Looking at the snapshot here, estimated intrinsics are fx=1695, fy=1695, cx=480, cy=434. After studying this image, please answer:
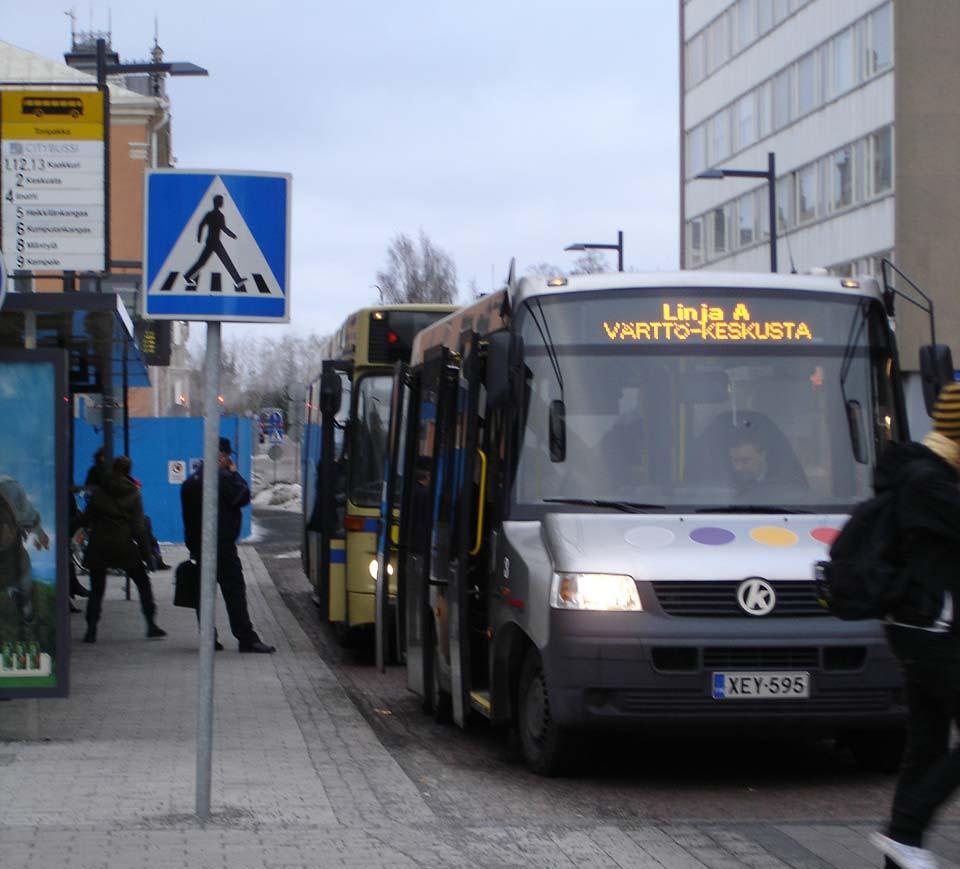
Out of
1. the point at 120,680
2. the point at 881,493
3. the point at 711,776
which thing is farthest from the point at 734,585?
the point at 120,680

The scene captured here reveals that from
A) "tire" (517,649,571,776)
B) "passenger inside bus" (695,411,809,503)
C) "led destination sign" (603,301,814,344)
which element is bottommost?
"tire" (517,649,571,776)

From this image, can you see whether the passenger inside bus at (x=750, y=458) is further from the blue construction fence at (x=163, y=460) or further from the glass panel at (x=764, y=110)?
the glass panel at (x=764, y=110)

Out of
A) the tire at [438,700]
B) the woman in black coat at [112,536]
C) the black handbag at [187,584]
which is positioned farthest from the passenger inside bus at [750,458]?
the woman in black coat at [112,536]

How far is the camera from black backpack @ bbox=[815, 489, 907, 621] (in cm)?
610

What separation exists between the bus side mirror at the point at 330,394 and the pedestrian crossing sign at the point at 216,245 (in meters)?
7.97

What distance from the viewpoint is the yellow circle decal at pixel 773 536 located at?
886cm

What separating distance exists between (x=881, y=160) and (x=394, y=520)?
3348 cm

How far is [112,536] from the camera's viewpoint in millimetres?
16500

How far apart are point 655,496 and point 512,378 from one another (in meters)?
1.04

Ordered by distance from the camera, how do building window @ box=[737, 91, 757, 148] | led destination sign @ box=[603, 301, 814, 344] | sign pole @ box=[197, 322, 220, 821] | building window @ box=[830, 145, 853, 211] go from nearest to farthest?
sign pole @ box=[197, 322, 220, 821]
led destination sign @ box=[603, 301, 814, 344]
building window @ box=[830, 145, 853, 211]
building window @ box=[737, 91, 757, 148]

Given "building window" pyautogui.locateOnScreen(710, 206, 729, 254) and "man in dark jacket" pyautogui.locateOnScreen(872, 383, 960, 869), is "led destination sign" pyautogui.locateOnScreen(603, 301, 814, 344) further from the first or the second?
"building window" pyautogui.locateOnScreen(710, 206, 729, 254)

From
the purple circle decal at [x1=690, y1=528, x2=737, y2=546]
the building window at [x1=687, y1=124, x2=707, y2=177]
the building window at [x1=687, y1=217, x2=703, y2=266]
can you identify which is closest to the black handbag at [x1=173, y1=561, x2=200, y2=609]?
the purple circle decal at [x1=690, y1=528, x2=737, y2=546]

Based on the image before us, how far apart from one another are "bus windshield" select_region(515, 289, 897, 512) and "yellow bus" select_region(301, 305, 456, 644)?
241 inches

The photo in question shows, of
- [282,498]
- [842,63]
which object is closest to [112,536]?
[842,63]
